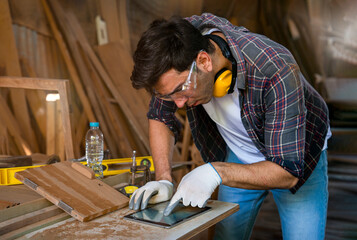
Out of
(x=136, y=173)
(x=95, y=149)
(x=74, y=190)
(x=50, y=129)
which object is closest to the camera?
(x=74, y=190)

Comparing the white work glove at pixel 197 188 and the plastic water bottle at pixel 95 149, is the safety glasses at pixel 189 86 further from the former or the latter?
the plastic water bottle at pixel 95 149

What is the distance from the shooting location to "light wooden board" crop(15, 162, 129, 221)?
125 centimetres

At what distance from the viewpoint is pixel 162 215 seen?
1.28 m

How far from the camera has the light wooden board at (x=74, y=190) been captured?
1253 mm

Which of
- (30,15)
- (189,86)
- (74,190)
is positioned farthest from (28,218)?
(30,15)

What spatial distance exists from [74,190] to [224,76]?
73cm

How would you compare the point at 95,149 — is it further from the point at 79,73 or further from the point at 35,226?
the point at 79,73

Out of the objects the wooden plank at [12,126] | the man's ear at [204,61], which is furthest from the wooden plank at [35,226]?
the wooden plank at [12,126]

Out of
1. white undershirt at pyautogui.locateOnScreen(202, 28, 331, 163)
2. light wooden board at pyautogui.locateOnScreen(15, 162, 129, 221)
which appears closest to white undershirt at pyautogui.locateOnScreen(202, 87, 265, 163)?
white undershirt at pyautogui.locateOnScreen(202, 28, 331, 163)

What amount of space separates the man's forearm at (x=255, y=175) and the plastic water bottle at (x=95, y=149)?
611mm

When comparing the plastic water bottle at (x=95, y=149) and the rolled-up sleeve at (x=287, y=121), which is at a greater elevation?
the rolled-up sleeve at (x=287, y=121)

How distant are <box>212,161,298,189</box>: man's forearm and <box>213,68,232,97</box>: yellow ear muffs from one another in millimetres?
312

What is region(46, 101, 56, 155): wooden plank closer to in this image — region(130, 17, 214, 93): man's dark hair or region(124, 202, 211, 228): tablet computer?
region(130, 17, 214, 93): man's dark hair

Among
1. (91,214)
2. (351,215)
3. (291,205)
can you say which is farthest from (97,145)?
(351,215)
